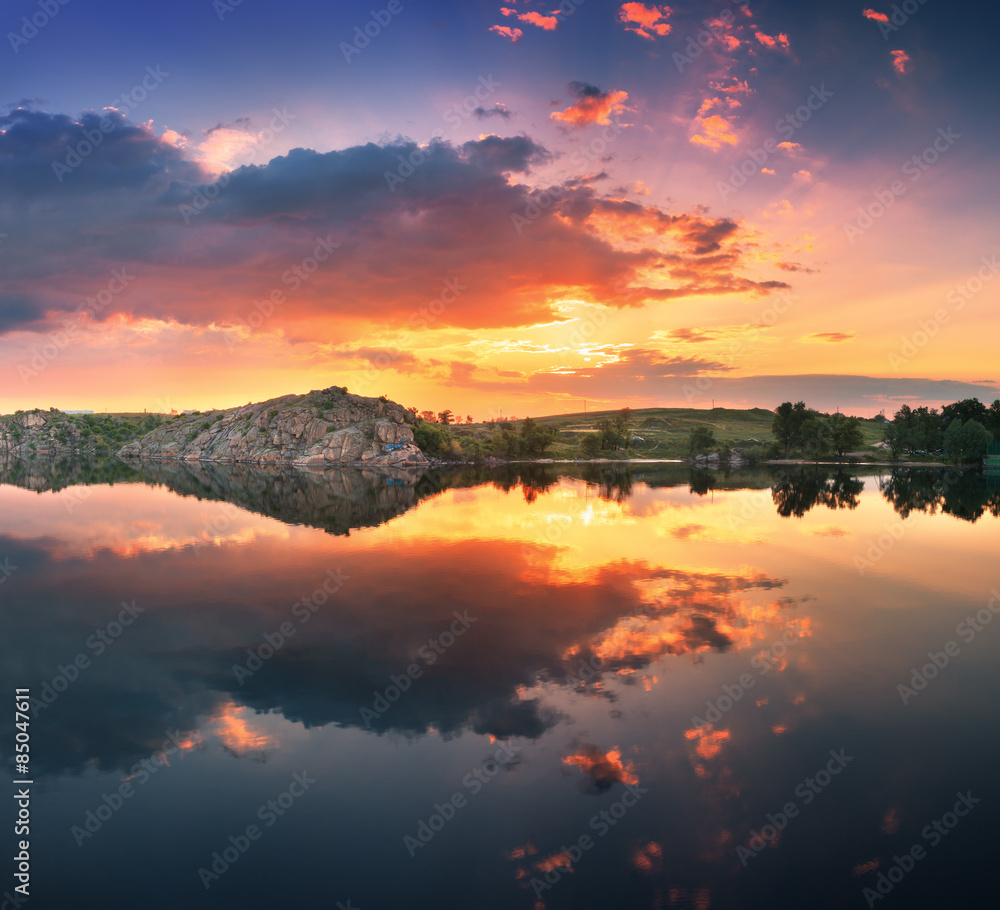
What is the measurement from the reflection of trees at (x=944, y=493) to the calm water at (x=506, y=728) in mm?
36911

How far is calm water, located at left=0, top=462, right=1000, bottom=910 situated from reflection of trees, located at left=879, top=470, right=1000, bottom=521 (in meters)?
36.9

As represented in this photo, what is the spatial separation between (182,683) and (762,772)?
23.7 metres

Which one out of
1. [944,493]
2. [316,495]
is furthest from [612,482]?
[316,495]

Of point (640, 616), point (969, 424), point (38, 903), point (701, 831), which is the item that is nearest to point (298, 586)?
point (640, 616)

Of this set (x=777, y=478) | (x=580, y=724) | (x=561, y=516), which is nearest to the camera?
(x=580, y=724)

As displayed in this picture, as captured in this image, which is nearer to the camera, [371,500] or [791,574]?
[791,574]

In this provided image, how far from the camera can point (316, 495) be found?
321 feet

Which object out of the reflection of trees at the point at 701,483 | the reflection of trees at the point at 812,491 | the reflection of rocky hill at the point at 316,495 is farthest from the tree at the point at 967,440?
the reflection of rocky hill at the point at 316,495

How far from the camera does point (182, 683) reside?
2505 cm

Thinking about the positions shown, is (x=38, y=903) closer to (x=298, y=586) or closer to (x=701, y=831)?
(x=701, y=831)

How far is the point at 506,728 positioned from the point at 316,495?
83.8 m

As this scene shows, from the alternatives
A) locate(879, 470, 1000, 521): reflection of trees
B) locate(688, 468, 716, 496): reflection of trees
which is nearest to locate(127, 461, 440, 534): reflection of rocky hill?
locate(688, 468, 716, 496): reflection of trees

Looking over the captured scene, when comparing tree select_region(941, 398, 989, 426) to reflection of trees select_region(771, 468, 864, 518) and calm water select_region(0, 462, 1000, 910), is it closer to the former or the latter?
reflection of trees select_region(771, 468, 864, 518)

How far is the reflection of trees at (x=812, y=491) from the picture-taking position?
84125 millimetres
